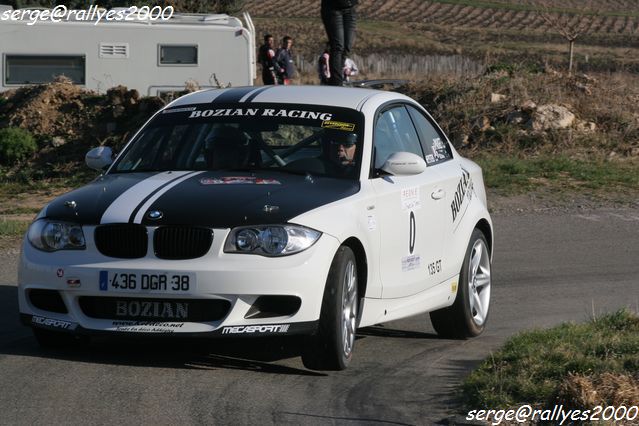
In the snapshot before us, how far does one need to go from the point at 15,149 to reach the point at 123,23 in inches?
137

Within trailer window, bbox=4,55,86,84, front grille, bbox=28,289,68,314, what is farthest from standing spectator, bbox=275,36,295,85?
front grille, bbox=28,289,68,314

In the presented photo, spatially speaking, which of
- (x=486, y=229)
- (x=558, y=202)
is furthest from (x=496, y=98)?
(x=486, y=229)

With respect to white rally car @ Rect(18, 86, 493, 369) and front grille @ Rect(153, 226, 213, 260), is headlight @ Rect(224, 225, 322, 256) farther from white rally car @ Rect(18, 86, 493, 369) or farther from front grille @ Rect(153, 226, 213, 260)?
front grille @ Rect(153, 226, 213, 260)

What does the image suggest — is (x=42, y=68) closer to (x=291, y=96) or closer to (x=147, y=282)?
(x=291, y=96)

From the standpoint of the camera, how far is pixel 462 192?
8.59 meters

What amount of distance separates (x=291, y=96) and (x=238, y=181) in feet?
3.73

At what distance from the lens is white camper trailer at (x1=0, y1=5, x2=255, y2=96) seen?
21.8 meters

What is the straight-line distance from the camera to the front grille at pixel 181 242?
6.56m

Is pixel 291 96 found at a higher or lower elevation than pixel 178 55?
higher

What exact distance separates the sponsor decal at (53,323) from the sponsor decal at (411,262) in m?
2.04

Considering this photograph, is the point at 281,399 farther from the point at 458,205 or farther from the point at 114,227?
the point at 458,205

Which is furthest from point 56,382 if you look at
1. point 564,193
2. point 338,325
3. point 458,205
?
point 564,193

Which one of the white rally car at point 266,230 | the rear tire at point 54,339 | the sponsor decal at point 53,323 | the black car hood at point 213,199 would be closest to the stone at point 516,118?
the white rally car at point 266,230

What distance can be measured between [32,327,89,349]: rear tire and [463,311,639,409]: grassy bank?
242 centimetres
